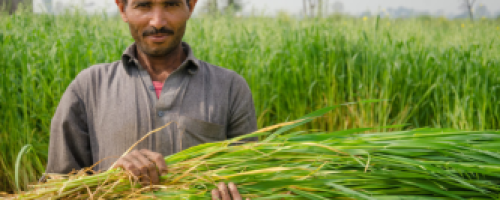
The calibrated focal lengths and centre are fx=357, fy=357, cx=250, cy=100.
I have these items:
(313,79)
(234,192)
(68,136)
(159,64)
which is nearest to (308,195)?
(234,192)

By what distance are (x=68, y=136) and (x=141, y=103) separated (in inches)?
13.7

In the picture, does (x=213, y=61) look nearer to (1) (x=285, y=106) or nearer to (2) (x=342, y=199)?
(1) (x=285, y=106)

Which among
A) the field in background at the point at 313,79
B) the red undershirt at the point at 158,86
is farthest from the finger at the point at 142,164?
the field in background at the point at 313,79

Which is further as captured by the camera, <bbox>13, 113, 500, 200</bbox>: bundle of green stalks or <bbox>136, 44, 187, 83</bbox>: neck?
<bbox>136, 44, 187, 83</bbox>: neck

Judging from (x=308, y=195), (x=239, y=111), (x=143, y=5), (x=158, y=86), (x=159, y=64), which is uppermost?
(x=143, y=5)

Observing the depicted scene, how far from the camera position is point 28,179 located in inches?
123

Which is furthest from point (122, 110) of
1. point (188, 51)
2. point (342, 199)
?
point (342, 199)

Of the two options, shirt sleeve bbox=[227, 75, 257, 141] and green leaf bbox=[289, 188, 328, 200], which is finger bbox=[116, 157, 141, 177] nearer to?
green leaf bbox=[289, 188, 328, 200]

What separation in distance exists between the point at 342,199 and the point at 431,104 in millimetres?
2986

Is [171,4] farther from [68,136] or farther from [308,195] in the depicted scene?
[308,195]

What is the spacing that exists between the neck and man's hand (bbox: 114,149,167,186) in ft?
2.26

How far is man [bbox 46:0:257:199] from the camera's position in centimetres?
156

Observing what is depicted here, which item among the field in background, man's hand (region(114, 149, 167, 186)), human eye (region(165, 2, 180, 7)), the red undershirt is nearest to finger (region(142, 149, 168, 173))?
man's hand (region(114, 149, 167, 186))

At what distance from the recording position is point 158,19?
155 centimetres
